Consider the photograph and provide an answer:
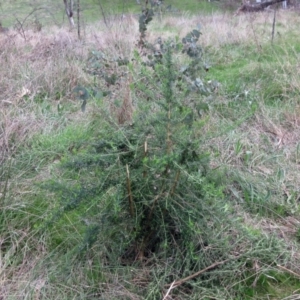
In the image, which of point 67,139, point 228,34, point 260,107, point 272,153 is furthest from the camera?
point 228,34

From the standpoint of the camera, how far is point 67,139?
3154mm

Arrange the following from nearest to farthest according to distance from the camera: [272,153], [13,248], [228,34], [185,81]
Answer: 1. [13,248]
2. [185,81]
3. [272,153]
4. [228,34]

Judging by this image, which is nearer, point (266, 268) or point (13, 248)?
point (266, 268)

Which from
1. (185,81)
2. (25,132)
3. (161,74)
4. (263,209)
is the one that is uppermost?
(161,74)

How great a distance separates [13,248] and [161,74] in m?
1.14

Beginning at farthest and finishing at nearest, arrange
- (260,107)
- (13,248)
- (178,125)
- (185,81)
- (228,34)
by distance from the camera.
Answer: (228,34), (260,107), (185,81), (13,248), (178,125)

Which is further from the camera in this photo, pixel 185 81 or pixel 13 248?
pixel 185 81

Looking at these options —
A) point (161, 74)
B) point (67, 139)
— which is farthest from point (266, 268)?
point (67, 139)

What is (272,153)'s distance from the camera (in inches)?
117

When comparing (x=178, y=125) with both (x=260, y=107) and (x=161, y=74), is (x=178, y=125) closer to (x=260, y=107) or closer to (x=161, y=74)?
(x=161, y=74)

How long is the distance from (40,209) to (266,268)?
1.26 metres

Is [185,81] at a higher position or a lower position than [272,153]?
higher

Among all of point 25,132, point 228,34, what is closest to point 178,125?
point 25,132

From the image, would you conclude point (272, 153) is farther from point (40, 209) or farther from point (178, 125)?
point (40, 209)
